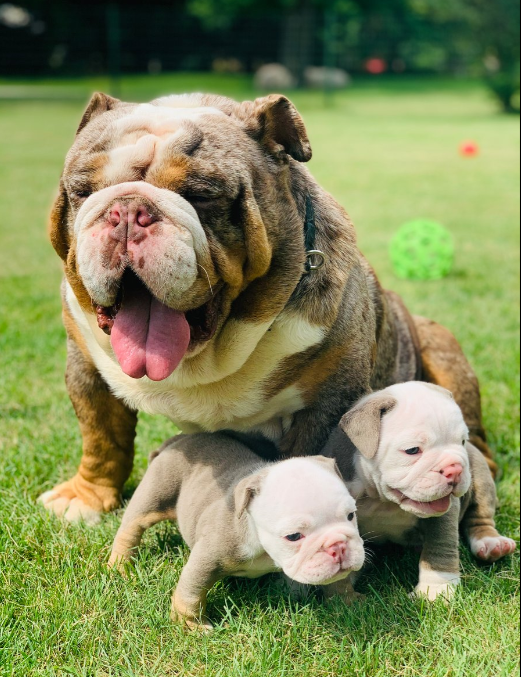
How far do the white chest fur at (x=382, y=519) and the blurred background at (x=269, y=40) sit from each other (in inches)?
994

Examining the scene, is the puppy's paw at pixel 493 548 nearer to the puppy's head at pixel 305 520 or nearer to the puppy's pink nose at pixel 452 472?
the puppy's pink nose at pixel 452 472

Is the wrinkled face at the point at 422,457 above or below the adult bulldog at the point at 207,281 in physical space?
below

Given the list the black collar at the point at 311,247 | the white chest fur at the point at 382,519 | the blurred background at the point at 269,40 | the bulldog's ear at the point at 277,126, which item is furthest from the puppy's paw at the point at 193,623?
the blurred background at the point at 269,40

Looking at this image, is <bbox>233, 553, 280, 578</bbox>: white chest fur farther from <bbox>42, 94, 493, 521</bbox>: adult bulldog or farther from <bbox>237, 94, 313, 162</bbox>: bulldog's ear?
<bbox>237, 94, 313, 162</bbox>: bulldog's ear

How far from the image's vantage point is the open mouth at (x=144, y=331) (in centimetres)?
274

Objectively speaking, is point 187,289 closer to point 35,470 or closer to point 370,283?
point 370,283

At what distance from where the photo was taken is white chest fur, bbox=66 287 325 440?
10.1 feet

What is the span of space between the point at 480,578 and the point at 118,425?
1.65 meters

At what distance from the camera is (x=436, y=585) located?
3090mm

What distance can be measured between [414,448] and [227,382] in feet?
2.41

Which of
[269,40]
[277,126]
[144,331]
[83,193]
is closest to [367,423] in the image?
[144,331]

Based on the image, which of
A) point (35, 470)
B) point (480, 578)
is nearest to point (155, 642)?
point (480, 578)

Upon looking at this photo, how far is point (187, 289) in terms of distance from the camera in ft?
8.72

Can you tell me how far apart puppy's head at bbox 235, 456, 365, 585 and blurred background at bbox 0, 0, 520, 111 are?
25761 millimetres
